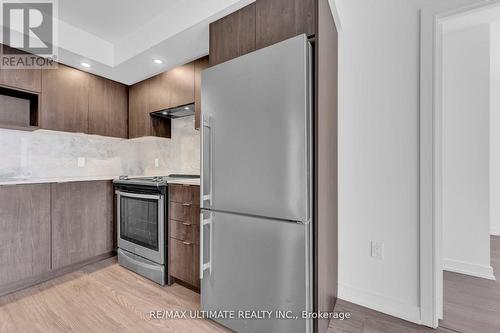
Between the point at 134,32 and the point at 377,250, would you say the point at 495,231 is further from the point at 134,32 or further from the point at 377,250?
the point at 134,32

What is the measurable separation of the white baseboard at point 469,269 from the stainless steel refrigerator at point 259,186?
2030 millimetres

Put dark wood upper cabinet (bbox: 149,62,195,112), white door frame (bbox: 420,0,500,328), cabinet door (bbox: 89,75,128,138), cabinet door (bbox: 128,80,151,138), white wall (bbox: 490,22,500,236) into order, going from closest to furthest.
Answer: white door frame (bbox: 420,0,500,328)
dark wood upper cabinet (bbox: 149,62,195,112)
cabinet door (bbox: 89,75,128,138)
cabinet door (bbox: 128,80,151,138)
white wall (bbox: 490,22,500,236)

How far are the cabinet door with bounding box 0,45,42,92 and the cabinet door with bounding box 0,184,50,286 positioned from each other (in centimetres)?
99

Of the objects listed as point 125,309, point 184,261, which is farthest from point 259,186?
point 125,309

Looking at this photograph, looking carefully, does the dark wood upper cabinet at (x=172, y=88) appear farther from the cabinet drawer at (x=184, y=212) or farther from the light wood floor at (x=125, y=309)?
the light wood floor at (x=125, y=309)

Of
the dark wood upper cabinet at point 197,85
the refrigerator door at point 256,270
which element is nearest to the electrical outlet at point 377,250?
the refrigerator door at point 256,270

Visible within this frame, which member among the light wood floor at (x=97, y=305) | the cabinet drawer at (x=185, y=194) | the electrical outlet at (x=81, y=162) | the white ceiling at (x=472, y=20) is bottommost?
the light wood floor at (x=97, y=305)

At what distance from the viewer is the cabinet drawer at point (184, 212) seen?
194 centimetres

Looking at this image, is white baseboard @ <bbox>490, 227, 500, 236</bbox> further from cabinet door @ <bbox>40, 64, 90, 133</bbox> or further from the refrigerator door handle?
cabinet door @ <bbox>40, 64, 90, 133</bbox>

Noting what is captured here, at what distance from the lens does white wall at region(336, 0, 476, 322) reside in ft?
5.32

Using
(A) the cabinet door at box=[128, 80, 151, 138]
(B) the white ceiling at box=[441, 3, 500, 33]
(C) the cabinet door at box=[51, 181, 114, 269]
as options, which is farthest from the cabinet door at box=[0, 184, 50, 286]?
(B) the white ceiling at box=[441, 3, 500, 33]

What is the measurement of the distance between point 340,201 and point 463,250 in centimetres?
158

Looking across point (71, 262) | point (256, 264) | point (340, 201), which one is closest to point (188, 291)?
point (256, 264)

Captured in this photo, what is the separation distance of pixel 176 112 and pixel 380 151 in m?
2.25
